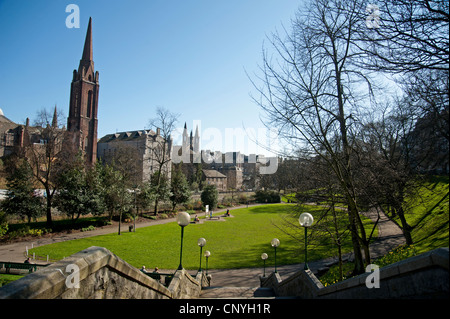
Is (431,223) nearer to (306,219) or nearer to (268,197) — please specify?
(306,219)

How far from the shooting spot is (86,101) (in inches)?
2248

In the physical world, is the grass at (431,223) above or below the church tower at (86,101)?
below

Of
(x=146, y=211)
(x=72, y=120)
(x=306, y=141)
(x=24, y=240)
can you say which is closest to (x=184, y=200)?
(x=146, y=211)

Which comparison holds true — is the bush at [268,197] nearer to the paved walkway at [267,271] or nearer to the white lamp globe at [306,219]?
the paved walkway at [267,271]

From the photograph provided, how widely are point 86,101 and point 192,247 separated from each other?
164 feet

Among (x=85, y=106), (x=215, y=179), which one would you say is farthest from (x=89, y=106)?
(x=215, y=179)

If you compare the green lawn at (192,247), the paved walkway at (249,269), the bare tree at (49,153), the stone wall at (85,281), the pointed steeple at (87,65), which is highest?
the pointed steeple at (87,65)

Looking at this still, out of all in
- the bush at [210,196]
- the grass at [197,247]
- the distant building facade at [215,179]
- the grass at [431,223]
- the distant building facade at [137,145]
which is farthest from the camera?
the distant building facade at [215,179]

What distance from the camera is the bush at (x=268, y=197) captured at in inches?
2454

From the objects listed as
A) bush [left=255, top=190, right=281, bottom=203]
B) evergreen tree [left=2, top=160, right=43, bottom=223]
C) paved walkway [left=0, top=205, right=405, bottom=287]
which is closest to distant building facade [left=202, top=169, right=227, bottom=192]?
bush [left=255, top=190, right=281, bottom=203]

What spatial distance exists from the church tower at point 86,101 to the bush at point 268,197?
39.6 m

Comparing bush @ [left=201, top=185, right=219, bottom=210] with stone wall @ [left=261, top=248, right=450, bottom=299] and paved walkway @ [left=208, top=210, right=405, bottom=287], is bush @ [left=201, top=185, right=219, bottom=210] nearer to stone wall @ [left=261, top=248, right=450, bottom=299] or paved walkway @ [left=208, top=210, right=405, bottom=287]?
paved walkway @ [left=208, top=210, right=405, bottom=287]

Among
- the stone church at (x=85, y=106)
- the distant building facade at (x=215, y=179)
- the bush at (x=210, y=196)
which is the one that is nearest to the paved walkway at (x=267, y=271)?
the bush at (x=210, y=196)
